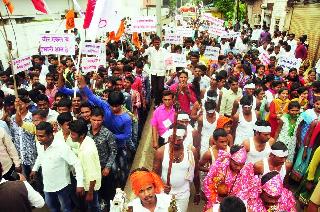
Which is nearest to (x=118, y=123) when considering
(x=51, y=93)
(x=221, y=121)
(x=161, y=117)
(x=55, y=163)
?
(x=161, y=117)

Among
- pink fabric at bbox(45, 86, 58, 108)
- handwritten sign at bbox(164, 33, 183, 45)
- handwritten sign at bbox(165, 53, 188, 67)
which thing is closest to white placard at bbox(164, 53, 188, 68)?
handwritten sign at bbox(165, 53, 188, 67)

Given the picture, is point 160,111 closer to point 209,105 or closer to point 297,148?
point 209,105

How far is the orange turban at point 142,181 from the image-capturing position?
3100 mm

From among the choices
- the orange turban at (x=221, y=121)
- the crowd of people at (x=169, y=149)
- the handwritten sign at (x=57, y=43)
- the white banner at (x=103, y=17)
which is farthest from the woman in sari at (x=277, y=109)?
the handwritten sign at (x=57, y=43)

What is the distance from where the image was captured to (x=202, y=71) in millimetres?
7734

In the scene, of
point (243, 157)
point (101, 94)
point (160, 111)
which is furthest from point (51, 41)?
point (243, 157)

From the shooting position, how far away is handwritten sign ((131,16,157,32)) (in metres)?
10.7

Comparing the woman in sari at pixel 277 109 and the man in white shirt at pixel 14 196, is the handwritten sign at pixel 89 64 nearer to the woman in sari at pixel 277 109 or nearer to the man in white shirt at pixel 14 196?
the woman in sari at pixel 277 109

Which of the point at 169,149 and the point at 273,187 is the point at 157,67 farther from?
the point at 273,187

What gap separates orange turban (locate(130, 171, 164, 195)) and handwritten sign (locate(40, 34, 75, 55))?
4.06m

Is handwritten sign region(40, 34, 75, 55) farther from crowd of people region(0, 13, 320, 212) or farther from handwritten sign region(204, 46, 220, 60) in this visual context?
handwritten sign region(204, 46, 220, 60)

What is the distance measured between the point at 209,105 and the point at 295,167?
Result: 5.73 feet

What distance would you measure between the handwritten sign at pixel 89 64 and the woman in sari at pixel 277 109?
3.42 m

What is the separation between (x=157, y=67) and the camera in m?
9.77
